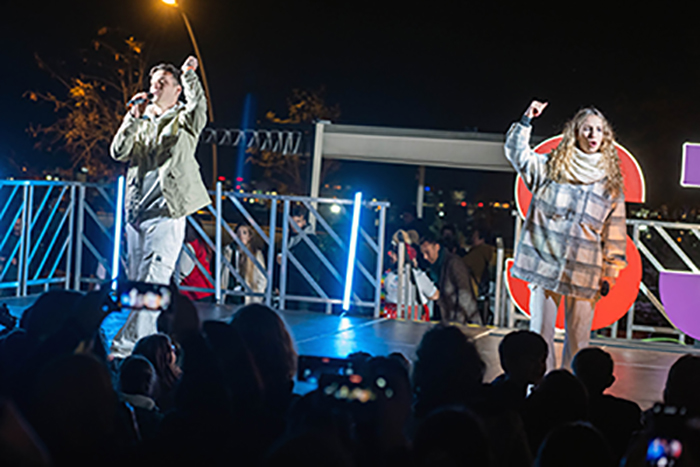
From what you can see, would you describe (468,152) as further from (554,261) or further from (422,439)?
(422,439)

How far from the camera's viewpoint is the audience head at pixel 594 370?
7.87 feet

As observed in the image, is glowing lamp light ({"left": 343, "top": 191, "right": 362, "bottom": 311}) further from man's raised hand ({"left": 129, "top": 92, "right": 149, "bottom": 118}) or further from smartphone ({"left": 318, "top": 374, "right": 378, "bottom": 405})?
smartphone ({"left": 318, "top": 374, "right": 378, "bottom": 405})

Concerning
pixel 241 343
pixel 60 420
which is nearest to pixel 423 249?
pixel 241 343

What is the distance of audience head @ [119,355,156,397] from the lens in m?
2.59

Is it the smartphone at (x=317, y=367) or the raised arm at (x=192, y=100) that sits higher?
the raised arm at (x=192, y=100)

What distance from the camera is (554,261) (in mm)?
4211

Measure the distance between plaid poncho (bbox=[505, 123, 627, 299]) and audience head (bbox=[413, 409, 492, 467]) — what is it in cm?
292

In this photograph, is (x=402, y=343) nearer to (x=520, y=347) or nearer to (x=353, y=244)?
(x=353, y=244)

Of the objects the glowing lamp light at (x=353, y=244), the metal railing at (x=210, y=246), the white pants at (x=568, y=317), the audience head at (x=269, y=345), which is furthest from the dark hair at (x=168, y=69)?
the audience head at (x=269, y=345)

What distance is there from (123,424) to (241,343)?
0.32 meters

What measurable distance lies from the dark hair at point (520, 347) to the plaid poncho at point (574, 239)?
1.66m

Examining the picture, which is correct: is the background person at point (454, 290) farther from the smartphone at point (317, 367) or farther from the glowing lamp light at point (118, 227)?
the smartphone at point (317, 367)

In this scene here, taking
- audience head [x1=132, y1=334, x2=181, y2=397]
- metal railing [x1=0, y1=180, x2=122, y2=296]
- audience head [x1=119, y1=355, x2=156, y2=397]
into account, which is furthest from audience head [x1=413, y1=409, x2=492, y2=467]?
metal railing [x1=0, y1=180, x2=122, y2=296]

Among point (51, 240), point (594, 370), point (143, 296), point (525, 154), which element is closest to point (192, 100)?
point (525, 154)
